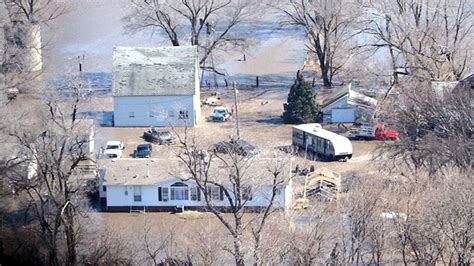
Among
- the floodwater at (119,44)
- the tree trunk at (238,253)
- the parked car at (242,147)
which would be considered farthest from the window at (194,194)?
the floodwater at (119,44)

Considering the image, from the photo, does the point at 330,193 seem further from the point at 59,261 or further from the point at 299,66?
the point at 299,66

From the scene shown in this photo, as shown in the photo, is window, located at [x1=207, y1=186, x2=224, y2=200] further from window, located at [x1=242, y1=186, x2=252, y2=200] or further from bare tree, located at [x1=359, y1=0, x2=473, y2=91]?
bare tree, located at [x1=359, y1=0, x2=473, y2=91]

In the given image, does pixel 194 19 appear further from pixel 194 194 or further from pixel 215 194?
pixel 215 194

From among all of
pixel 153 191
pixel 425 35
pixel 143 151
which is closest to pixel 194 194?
pixel 153 191

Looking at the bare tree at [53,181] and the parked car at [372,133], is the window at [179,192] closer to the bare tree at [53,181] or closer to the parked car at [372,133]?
the bare tree at [53,181]

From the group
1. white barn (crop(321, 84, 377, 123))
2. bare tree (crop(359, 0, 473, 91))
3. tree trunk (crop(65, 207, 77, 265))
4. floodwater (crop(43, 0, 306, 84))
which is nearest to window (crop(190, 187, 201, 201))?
tree trunk (crop(65, 207, 77, 265))
